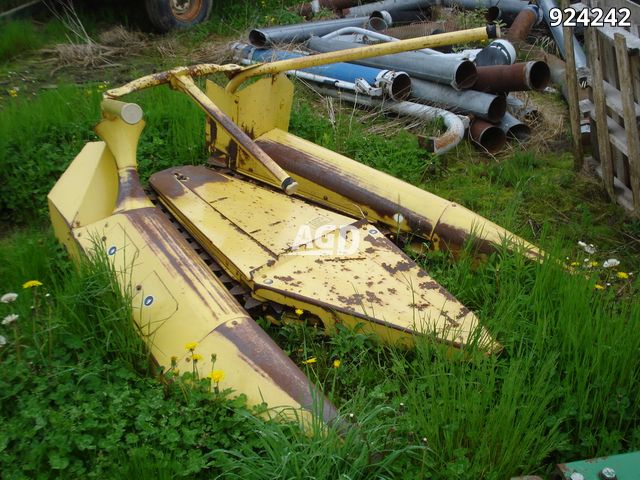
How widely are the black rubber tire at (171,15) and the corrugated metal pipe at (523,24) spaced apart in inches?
121

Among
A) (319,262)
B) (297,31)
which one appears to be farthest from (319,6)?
(319,262)

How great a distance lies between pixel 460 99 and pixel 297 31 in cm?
207

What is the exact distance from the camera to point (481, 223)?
3250mm

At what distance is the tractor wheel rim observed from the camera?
7098 mm

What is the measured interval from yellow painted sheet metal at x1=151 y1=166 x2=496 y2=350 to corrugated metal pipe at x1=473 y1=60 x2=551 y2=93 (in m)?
2.11

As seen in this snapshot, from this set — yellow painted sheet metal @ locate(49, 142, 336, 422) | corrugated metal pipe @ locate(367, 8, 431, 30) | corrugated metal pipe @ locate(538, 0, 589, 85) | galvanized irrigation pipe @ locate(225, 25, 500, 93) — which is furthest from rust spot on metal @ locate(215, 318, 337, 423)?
corrugated metal pipe @ locate(367, 8, 431, 30)

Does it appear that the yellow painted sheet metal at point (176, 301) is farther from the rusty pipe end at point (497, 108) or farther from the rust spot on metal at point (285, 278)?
the rusty pipe end at point (497, 108)

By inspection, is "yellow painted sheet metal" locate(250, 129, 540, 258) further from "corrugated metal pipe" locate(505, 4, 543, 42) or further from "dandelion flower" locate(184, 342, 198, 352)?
"corrugated metal pipe" locate(505, 4, 543, 42)

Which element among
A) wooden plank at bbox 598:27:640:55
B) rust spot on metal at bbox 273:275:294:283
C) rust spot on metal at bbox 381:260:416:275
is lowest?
rust spot on metal at bbox 273:275:294:283

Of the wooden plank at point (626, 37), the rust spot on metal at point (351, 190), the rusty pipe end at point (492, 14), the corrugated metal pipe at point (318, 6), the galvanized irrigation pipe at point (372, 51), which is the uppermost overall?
the wooden plank at point (626, 37)

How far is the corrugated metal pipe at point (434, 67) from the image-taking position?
16.3 feet

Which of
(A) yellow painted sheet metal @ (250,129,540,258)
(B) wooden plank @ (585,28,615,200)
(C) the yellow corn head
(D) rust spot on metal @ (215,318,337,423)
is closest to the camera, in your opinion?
(D) rust spot on metal @ (215,318,337,423)
